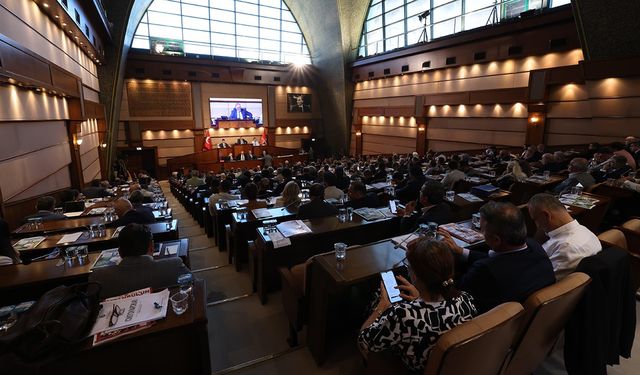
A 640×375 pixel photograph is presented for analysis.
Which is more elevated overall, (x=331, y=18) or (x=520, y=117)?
(x=331, y=18)

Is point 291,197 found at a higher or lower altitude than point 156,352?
higher

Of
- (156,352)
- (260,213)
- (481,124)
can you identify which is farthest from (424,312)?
(481,124)

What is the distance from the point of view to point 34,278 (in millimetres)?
2264

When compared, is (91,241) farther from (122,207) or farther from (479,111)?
(479,111)

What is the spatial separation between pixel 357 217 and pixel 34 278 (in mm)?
2810

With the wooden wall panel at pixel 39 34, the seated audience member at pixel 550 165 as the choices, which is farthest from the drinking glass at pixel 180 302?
the seated audience member at pixel 550 165

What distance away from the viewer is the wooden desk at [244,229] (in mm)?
3812

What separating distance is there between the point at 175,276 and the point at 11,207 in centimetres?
423

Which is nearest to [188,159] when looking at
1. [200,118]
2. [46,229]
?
[200,118]

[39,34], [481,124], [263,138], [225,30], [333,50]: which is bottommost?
[263,138]

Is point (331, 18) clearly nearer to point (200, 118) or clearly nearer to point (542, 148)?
point (200, 118)

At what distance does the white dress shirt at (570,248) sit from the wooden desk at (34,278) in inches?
134

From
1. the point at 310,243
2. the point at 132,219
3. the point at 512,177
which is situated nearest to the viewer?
the point at 310,243

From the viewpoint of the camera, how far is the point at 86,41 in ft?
27.9
